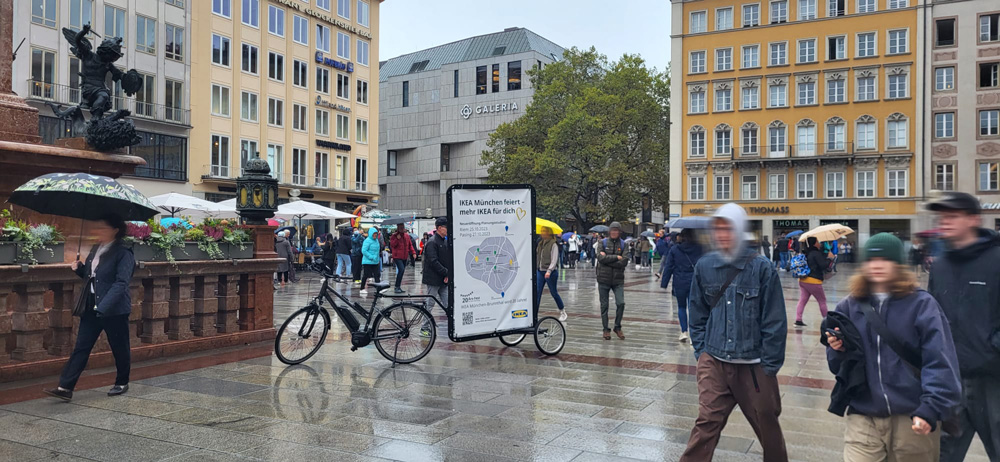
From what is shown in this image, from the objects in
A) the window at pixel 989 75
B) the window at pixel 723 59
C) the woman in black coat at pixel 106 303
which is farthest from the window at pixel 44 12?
the window at pixel 989 75

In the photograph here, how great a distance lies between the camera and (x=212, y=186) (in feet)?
134

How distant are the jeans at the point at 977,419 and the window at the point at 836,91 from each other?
1911 inches

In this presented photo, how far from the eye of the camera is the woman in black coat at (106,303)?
629 cm

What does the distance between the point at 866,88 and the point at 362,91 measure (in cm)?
3293

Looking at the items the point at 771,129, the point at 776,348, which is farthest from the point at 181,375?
the point at 771,129

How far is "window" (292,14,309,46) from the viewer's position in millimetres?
45781

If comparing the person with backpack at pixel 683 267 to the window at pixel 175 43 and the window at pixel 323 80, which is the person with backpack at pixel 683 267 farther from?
the window at pixel 323 80

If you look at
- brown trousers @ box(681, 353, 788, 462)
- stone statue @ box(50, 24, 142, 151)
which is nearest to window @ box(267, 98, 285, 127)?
stone statue @ box(50, 24, 142, 151)

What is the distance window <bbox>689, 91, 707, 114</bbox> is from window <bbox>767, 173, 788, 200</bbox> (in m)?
6.42

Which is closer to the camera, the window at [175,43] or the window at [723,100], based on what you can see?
the window at [175,43]

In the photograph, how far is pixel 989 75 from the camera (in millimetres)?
43844

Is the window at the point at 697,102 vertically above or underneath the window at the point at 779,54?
underneath

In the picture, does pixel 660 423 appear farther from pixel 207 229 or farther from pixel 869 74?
pixel 869 74

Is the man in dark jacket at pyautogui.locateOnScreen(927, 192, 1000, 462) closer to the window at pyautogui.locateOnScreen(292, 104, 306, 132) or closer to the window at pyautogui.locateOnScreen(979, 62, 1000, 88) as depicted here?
the window at pyautogui.locateOnScreen(292, 104, 306, 132)
